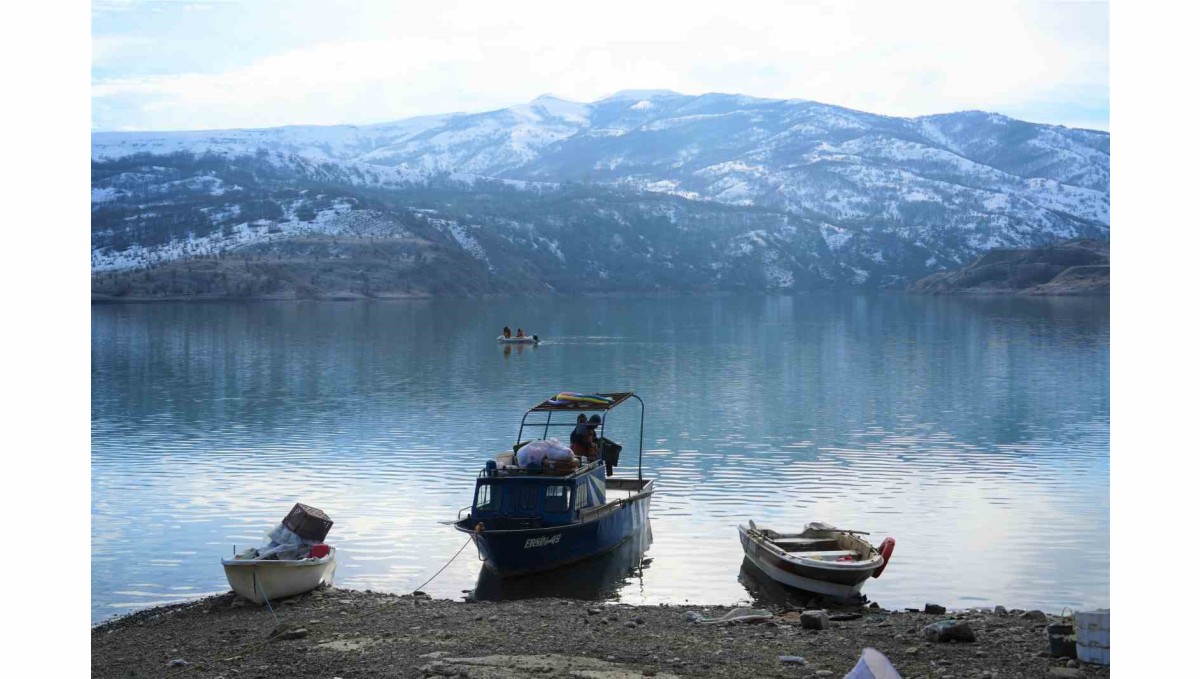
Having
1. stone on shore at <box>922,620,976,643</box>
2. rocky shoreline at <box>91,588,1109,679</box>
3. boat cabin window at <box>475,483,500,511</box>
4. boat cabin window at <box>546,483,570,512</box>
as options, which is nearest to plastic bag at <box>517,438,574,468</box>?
boat cabin window at <box>546,483,570,512</box>

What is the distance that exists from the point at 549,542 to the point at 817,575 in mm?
6488

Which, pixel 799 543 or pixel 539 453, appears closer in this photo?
pixel 799 543

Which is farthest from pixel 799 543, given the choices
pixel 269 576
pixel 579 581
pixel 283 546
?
pixel 269 576

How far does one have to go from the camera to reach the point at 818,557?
27.1m

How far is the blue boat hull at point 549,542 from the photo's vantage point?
2850 centimetres

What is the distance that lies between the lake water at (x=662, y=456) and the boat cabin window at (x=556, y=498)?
1708 millimetres

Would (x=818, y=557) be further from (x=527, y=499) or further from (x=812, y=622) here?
(x=527, y=499)

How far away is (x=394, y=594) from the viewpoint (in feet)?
86.2

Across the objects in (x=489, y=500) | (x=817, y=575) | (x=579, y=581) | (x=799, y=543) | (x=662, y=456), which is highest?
(x=489, y=500)

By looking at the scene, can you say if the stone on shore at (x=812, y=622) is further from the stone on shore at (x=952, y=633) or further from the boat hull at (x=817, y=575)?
the boat hull at (x=817, y=575)

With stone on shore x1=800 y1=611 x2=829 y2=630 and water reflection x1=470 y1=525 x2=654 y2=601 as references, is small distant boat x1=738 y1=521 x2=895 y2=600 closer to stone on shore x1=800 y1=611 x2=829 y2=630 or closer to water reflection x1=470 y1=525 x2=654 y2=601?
water reflection x1=470 y1=525 x2=654 y2=601

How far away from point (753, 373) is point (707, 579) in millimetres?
52876
